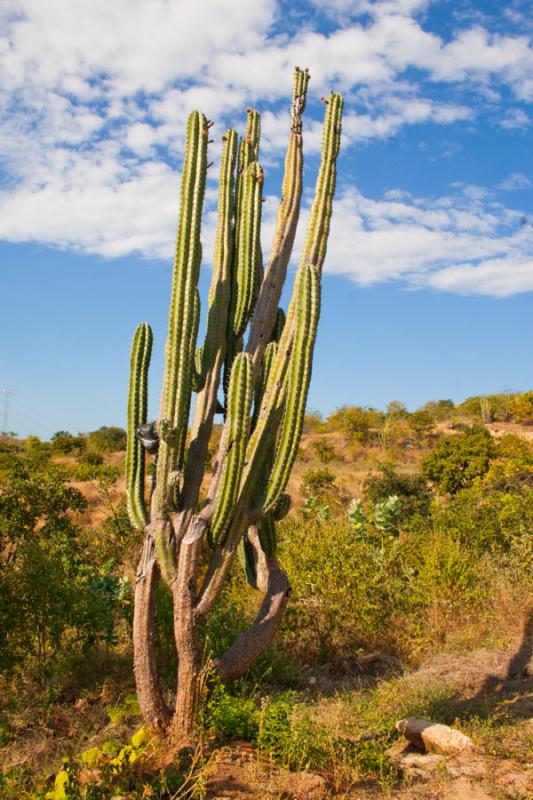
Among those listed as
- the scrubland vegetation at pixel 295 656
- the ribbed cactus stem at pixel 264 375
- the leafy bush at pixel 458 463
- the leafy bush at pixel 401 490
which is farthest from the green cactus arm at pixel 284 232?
the leafy bush at pixel 458 463

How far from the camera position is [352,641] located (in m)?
7.40

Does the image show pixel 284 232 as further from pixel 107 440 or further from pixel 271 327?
pixel 107 440

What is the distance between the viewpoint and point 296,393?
15.8 feet

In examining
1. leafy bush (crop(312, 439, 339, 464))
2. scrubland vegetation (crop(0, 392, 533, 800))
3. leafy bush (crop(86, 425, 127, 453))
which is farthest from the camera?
leafy bush (crop(86, 425, 127, 453))

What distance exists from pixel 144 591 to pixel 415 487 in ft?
36.9

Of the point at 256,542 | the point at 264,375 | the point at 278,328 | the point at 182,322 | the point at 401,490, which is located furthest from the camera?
the point at 401,490

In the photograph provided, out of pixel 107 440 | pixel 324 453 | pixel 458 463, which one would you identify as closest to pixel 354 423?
pixel 324 453

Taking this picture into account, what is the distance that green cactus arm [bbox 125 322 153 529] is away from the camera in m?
5.20

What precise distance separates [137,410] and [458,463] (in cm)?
1424

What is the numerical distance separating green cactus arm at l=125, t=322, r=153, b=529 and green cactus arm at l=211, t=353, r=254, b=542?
Answer: 0.64 meters

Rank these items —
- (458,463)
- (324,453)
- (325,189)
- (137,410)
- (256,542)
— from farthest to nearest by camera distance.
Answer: (324,453), (458,463), (325,189), (256,542), (137,410)

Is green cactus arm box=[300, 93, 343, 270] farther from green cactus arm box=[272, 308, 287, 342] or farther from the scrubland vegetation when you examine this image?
the scrubland vegetation

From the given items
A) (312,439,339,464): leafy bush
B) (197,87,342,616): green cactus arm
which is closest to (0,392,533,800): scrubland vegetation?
(197,87,342,616): green cactus arm

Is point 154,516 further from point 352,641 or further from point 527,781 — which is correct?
point 352,641
